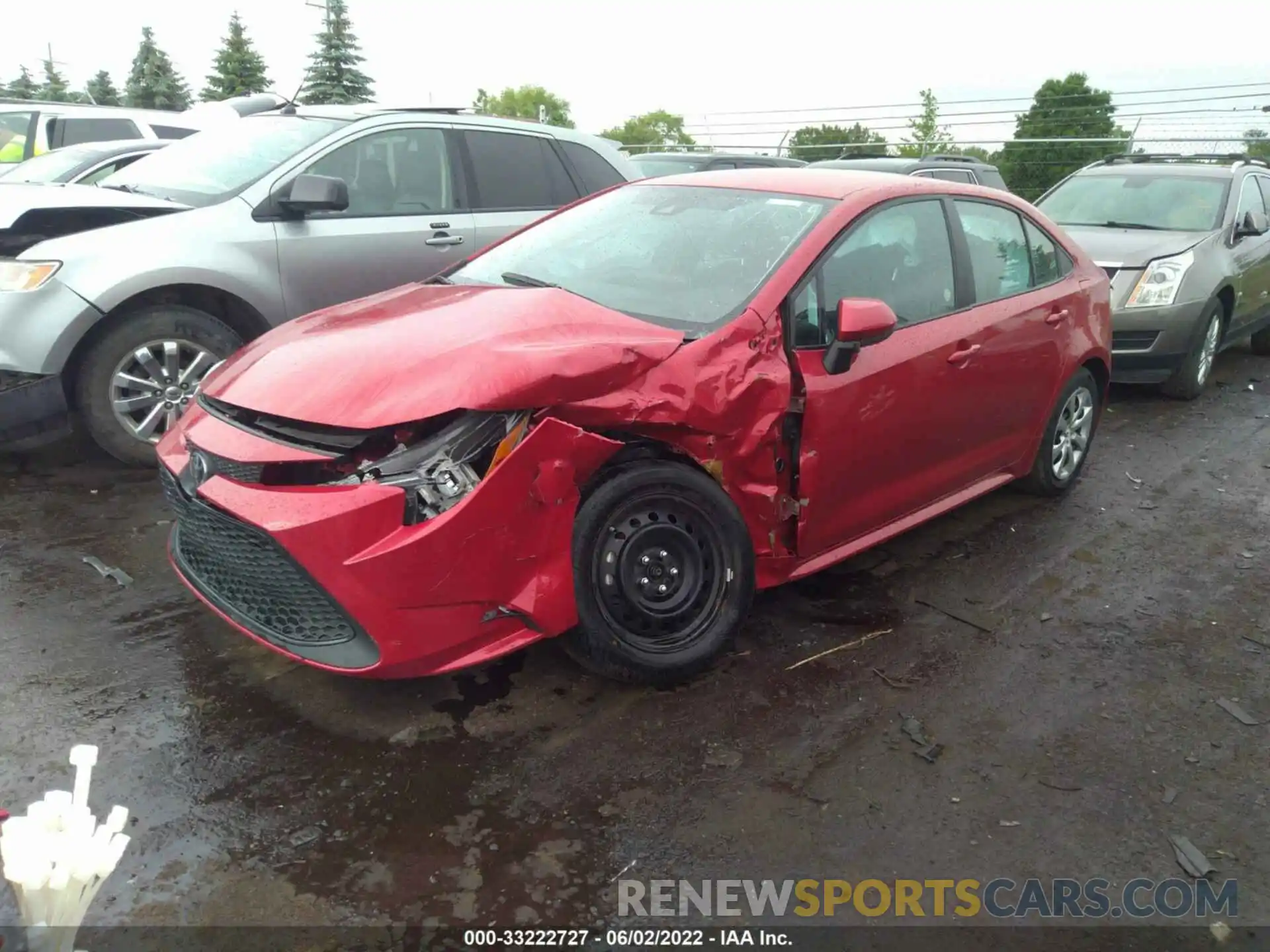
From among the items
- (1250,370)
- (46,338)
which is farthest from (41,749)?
(1250,370)

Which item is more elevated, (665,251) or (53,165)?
(53,165)

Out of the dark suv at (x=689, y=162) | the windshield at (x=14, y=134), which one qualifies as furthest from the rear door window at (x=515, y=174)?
the windshield at (x=14, y=134)

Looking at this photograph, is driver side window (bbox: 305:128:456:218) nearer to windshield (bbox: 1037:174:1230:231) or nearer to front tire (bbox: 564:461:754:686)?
front tire (bbox: 564:461:754:686)

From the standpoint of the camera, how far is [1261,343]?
9797 mm

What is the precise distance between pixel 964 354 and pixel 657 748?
85.7 inches

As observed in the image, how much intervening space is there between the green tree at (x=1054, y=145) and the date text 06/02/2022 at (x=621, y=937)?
22.3m

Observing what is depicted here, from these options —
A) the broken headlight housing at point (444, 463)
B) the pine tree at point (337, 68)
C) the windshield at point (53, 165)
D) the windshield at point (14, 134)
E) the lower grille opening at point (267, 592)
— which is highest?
the pine tree at point (337, 68)

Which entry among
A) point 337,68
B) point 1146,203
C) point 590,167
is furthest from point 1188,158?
point 337,68

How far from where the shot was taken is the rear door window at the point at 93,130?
11.4 m

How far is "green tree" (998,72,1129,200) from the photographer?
25016 millimetres

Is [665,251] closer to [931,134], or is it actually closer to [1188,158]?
[1188,158]

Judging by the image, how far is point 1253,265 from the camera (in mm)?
8234

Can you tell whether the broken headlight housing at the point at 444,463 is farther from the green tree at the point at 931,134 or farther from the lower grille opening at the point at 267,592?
the green tree at the point at 931,134

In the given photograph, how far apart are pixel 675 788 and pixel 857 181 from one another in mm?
2607
